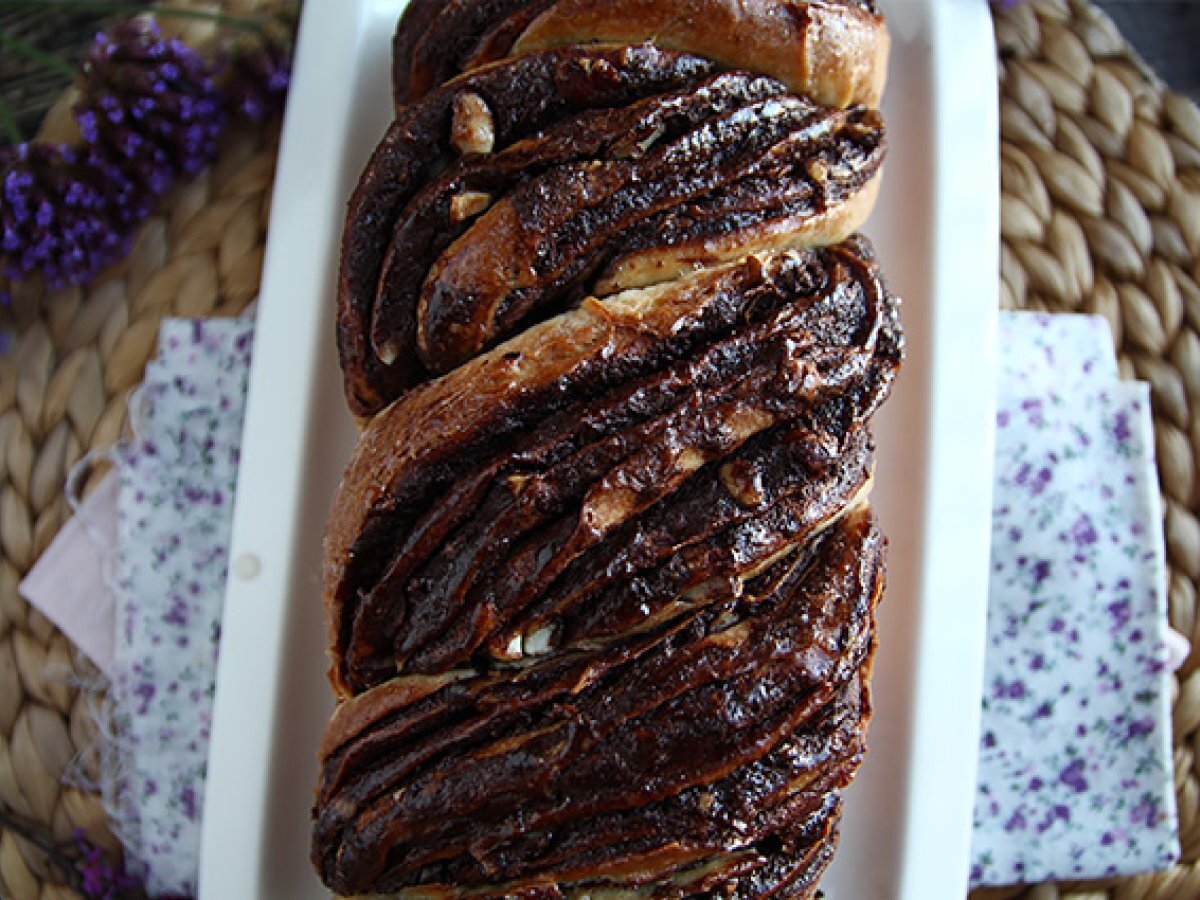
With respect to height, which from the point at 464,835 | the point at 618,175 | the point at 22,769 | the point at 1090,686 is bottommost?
the point at 1090,686

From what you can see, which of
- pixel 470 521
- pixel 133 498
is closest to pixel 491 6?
pixel 470 521

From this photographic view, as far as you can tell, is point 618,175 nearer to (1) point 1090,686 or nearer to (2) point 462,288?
(2) point 462,288

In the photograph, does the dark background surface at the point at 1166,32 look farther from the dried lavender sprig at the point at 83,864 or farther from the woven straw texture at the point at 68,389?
the dried lavender sprig at the point at 83,864

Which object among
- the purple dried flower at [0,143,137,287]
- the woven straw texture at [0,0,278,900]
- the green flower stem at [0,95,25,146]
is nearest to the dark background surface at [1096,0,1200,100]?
the woven straw texture at [0,0,278,900]

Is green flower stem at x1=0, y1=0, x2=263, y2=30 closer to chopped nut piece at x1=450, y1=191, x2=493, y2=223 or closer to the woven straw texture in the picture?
the woven straw texture

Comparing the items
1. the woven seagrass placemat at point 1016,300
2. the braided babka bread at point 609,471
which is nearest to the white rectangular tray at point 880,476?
the braided babka bread at point 609,471
